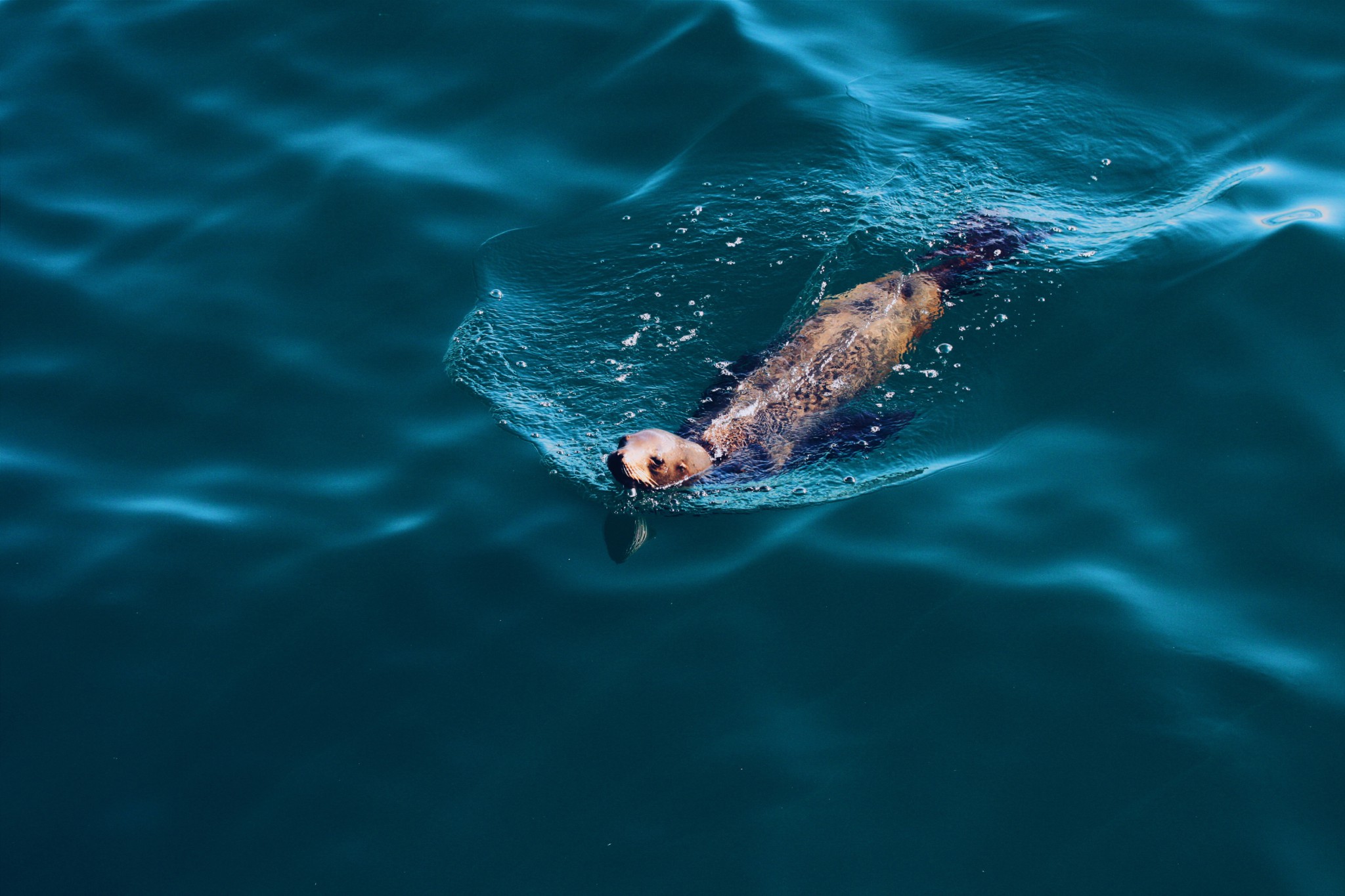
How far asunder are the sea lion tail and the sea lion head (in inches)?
103

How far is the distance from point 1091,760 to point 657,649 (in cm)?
235

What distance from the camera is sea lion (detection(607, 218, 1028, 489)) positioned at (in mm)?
7520

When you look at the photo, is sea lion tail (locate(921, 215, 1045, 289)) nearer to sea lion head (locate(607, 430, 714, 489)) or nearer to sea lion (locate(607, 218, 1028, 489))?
sea lion (locate(607, 218, 1028, 489))

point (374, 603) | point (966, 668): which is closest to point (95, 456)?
point (374, 603)

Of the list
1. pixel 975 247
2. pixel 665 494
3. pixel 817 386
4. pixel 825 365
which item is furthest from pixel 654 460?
pixel 975 247

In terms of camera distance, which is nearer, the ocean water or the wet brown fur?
the ocean water

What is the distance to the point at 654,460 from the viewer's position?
7.29 m

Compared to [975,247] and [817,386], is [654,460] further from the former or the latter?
[975,247]

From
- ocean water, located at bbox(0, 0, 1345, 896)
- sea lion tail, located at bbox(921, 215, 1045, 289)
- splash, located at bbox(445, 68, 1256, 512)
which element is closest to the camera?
ocean water, located at bbox(0, 0, 1345, 896)

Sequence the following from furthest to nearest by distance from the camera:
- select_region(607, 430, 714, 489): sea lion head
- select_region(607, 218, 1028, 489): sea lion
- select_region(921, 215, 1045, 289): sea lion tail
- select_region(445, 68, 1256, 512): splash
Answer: select_region(921, 215, 1045, 289): sea lion tail → select_region(445, 68, 1256, 512): splash → select_region(607, 218, 1028, 489): sea lion → select_region(607, 430, 714, 489): sea lion head

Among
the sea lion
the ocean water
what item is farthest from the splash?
the sea lion

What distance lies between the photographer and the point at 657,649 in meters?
6.57

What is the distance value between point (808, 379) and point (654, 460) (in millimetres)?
1619

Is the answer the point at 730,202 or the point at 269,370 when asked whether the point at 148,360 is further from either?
the point at 730,202
